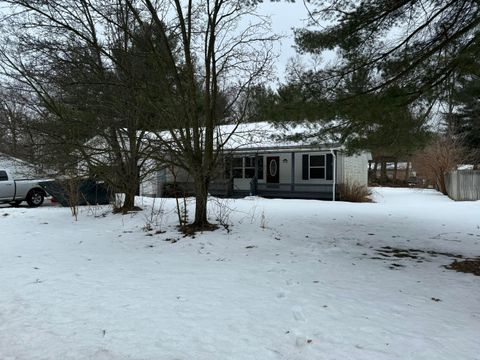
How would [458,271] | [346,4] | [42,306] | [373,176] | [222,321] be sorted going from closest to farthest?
[222,321], [42,306], [458,271], [346,4], [373,176]

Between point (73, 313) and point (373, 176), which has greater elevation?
point (373, 176)

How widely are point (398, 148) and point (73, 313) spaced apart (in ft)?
24.1

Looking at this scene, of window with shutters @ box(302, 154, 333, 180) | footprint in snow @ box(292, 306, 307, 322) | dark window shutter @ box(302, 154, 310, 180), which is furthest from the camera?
dark window shutter @ box(302, 154, 310, 180)

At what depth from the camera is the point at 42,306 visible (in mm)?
4336

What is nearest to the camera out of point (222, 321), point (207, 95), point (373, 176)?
point (222, 321)

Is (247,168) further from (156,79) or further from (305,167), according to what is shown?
(156,79)

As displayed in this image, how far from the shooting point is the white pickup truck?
619 inches

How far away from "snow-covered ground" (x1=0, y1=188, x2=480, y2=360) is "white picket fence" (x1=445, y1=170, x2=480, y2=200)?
33.4 feet

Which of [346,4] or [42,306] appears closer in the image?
[42,306]

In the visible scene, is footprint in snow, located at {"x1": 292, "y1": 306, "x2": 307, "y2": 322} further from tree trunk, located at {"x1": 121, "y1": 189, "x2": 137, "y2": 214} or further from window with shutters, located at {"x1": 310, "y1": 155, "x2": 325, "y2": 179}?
window with shutters, located at {"x1": 310, "y1": 155, "x2": 325, "y2": 179}

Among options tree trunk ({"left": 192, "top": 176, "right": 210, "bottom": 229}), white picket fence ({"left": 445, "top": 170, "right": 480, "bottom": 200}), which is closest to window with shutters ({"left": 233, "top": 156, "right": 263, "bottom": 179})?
white picket fence ({"left": 445, "top": 170, "right": 480, "bottom": 200})

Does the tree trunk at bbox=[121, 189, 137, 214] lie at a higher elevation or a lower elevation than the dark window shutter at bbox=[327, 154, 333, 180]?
lower

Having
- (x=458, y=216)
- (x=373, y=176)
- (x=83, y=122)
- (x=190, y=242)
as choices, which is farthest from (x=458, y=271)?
(x=373, y=176)

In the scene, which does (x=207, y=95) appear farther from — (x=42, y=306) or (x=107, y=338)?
(x=107, y=338)
